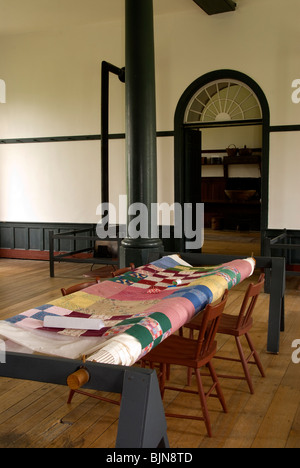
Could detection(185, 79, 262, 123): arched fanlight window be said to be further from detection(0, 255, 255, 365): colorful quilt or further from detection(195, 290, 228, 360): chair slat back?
detection(195, 290, 228, 360): chair slat back

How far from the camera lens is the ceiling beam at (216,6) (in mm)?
7293

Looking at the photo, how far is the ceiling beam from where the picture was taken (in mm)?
7293

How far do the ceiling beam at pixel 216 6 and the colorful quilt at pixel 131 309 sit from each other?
16.0 feet

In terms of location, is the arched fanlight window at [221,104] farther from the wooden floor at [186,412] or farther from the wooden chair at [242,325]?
the wooden chair at [242,325]

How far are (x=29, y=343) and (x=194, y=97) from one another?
6748mm

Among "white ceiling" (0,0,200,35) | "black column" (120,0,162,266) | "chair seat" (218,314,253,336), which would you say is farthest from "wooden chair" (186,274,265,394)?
"white ceiling" (0,0,200,35)

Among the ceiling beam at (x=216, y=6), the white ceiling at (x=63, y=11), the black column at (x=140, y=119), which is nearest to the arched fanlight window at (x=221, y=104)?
the ceiling beam at (x=216, y=6)

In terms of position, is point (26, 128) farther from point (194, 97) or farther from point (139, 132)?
point (139, 132)

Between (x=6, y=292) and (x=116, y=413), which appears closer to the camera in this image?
(x=116, y=413)

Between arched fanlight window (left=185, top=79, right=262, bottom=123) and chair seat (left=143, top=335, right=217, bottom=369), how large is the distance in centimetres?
561

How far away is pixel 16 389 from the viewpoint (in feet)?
11.8

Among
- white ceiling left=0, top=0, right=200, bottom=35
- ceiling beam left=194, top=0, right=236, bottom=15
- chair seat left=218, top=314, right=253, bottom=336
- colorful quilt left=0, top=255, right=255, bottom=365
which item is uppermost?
white ceiling left=0, top=0, right=200, bottom=35

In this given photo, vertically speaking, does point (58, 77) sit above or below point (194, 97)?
above
